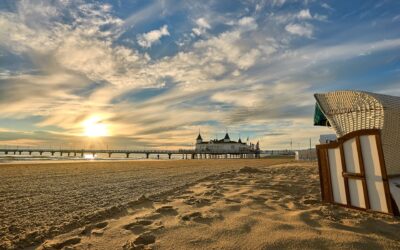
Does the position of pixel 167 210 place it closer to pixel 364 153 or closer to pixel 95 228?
pixel 95 228

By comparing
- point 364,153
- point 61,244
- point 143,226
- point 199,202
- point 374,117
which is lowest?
point 61,244

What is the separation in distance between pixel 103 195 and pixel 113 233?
4756 millimetres

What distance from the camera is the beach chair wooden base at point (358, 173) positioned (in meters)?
4.46

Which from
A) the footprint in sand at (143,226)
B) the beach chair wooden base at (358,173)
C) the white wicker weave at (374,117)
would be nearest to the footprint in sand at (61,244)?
the footprint in sand at (143,226)

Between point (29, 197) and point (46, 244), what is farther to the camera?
point (29, 197)

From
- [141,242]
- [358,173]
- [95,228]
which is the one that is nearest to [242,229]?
[141,242]

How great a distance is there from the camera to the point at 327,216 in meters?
4.59

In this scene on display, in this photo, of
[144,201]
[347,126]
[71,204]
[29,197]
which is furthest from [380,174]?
[29,197]

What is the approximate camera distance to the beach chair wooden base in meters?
4.46

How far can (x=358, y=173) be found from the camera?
471cm

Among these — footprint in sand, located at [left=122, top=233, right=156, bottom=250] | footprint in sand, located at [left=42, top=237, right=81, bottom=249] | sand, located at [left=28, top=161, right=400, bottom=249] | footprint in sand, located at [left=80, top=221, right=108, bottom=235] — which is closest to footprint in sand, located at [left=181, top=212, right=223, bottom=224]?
sand, located at [left=28, top=161, right=400, bottom=249]

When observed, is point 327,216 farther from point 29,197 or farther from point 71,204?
point 29,197

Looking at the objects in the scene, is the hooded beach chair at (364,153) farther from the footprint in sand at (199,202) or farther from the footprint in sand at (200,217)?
the footprint in sand at (199,202)

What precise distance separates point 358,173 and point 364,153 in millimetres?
357
